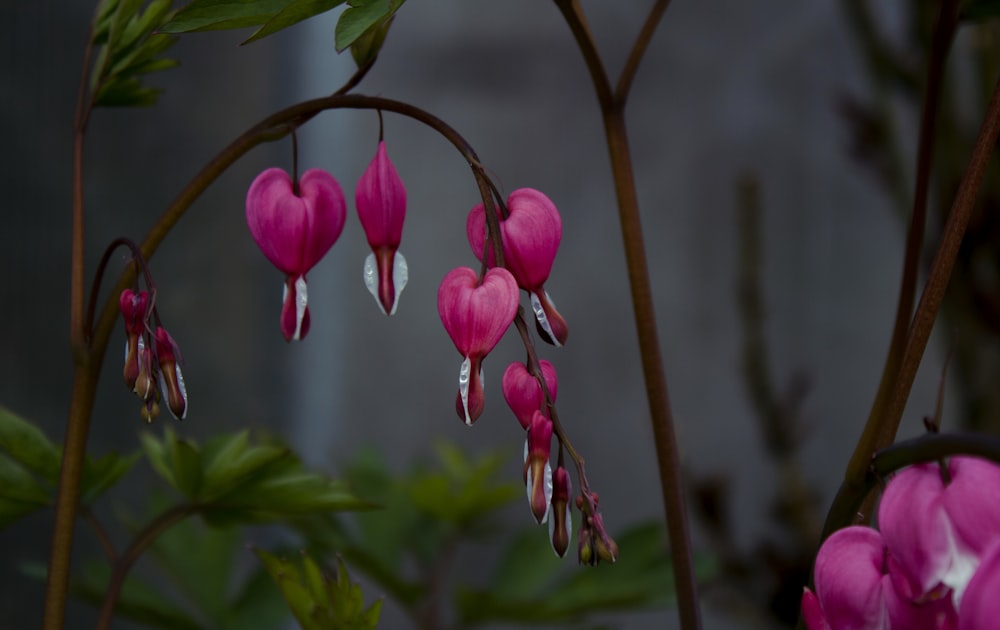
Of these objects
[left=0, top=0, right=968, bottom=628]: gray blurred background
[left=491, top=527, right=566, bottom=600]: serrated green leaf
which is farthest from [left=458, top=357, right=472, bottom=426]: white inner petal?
[left=0, top=0, right=968, bottom=628]: gray blurred background

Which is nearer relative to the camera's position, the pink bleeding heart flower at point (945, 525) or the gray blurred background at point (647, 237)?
the pink bleeding heart flower at point (945, 525)

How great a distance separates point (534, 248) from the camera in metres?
0.45

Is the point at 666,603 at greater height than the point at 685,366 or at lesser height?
greater

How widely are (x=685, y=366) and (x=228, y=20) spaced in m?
2.13

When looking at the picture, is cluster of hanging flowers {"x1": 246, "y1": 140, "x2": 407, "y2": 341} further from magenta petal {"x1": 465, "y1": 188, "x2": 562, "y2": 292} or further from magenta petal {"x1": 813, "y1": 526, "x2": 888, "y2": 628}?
magenta petal {"x1": 813, "y1": 526, "x2": 888, "y2": 628}

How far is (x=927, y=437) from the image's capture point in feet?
1.24

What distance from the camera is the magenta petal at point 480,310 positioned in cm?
42

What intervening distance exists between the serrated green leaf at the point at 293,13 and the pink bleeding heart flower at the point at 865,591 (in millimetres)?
343

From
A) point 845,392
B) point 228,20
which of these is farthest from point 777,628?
point 228,20

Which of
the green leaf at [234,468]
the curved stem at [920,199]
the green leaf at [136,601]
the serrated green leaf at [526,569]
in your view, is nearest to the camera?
the curved stem at [920,199]

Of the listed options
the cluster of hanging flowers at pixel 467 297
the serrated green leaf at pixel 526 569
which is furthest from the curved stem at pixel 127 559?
the serrated green leaf at pixel 526 569

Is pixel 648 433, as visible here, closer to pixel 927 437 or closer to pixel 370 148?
pixel 370 148

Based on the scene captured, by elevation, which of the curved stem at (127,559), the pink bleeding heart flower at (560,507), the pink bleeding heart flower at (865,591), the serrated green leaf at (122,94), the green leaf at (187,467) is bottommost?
the curved stem at (127,559)

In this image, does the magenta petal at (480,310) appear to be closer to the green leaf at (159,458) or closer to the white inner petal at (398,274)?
the white inner petal at (398,274)
